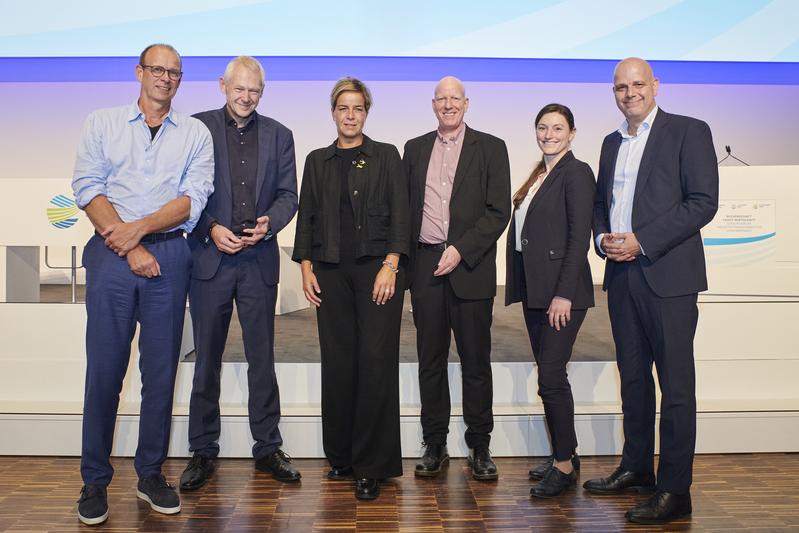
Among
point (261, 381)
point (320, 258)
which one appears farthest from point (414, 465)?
point (320, 258)

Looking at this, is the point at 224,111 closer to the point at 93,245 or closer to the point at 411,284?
the point at 93,245

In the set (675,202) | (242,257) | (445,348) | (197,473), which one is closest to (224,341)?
(242,257)

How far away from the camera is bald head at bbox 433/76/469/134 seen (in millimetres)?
2771

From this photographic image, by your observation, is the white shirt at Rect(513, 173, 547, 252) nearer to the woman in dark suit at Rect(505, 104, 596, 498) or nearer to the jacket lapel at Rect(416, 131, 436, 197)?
the woman in dark suit at Rect(505, 104, 596, 498)

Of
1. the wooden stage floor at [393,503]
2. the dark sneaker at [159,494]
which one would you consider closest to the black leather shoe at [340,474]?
the wooden stage floor at [393,503]

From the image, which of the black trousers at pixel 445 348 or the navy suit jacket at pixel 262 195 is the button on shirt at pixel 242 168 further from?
the black trousers at pixel 445 348

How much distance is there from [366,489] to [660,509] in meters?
1.00

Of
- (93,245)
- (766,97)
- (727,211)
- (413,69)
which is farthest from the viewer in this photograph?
(766,97)

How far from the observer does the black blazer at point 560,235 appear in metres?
2.65

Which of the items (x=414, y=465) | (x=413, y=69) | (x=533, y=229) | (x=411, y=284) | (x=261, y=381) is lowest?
(x=414, y=465)

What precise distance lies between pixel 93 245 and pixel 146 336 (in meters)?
0.35

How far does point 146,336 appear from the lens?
2.52 meters

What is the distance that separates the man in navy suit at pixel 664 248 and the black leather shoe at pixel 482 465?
1.86 ft

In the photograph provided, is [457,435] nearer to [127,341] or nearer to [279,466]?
[279,466]
